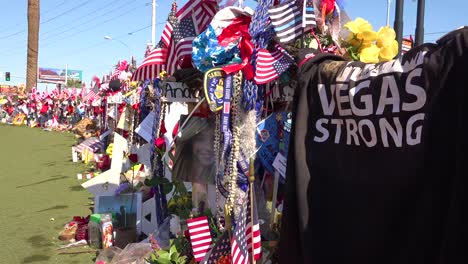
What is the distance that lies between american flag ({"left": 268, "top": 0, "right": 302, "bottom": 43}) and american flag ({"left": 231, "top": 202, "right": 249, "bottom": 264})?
4.12ft

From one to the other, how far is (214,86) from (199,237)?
1.32 meters

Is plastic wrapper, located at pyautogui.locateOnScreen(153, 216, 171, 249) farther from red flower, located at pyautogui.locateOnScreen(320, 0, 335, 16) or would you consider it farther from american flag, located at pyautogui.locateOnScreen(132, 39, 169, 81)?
red flower, located at pyautogui.locateOnScreen(320, 0, 335, 16)

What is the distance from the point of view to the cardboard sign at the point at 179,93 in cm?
446

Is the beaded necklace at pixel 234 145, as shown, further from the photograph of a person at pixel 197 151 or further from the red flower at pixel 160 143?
the red flower at pixel 160 143

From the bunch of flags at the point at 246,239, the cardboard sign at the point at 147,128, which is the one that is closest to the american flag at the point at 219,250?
the bunch of flags at the point at 246,239

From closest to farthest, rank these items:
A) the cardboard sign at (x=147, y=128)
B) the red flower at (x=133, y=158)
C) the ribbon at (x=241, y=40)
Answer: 1. the ribbon at (x=241, y=40)
2. the cardboard sign at (x=147, y=128)
3. the red flower at (x=133, y=158)

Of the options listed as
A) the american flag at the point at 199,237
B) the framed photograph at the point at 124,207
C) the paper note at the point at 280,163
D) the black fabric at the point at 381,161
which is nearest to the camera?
the black fabric at the point at 381,161

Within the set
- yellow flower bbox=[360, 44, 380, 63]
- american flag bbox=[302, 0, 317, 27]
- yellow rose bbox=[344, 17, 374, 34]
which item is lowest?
yellow flower bbox=[360, 44, 380, 63]

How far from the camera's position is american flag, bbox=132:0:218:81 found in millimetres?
4008

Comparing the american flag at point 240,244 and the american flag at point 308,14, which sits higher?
the american flag at point 308,14

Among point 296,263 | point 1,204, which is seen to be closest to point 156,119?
point 296,263

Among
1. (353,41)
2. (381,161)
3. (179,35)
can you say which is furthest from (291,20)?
(179,35)

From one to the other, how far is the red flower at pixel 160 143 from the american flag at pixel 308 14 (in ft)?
8.72

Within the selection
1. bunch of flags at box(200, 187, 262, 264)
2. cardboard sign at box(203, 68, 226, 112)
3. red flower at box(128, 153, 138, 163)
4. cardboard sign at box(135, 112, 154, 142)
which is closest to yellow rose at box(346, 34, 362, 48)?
cardboard sign at box(203, 68, 226, 112)
